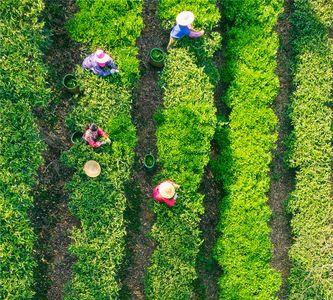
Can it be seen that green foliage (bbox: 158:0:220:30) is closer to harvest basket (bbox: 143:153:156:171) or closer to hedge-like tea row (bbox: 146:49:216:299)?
hedge-like tea row (bbox: 146:49:216:299)

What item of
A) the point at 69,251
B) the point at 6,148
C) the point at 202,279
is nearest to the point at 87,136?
the point at 6,148

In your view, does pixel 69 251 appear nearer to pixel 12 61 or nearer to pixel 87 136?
pixel 87 136

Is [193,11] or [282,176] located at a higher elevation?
[193,11]

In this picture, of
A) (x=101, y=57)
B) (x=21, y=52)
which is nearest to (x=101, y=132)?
(x=101, y=57)

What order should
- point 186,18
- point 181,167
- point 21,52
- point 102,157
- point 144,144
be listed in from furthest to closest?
point 144,144
point 181,167
point 186,18
point 102,157
point 21,52

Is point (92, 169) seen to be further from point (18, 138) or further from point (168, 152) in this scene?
point (168, 152)

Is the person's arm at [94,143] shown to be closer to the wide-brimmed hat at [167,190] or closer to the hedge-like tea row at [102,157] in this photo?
the hedge-like tea row at [102,157]

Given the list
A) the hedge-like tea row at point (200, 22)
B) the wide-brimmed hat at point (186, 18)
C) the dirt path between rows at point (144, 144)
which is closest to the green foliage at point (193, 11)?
the hedge-like tea row at point (200, 22)
